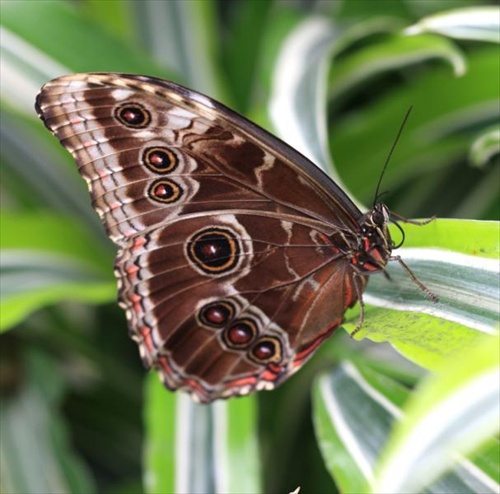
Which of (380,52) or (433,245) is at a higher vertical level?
(380,52)

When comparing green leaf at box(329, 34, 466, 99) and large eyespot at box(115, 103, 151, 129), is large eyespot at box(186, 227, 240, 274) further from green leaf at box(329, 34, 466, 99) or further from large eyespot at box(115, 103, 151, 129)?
green leaf at box(329, 34, 466, 99)

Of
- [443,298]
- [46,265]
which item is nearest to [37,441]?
[46,265]

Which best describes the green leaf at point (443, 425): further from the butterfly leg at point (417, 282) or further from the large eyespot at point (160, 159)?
the large eyespot at point (160, 159)

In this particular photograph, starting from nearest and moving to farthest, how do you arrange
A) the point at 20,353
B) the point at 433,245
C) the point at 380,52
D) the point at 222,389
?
1. the point at 433,245
2. the point at 222,389
3. the point at 380,52
4. the point at 20,353

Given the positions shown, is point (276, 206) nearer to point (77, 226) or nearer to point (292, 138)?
point (292, 138)

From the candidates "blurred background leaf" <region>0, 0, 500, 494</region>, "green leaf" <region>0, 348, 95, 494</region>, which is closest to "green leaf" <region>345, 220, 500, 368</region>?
"blurred background leaf" <region>0, 0, 500, 494</region>

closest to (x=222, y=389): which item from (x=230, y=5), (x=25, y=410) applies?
(x=25, y=410)

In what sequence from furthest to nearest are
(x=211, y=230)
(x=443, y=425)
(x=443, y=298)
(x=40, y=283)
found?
(x=40, y=283) < (x=211, y=230) < (x=443, y=298) < (x=443, y=425)

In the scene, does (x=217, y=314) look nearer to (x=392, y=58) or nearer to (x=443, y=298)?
(x=443, y=298)
